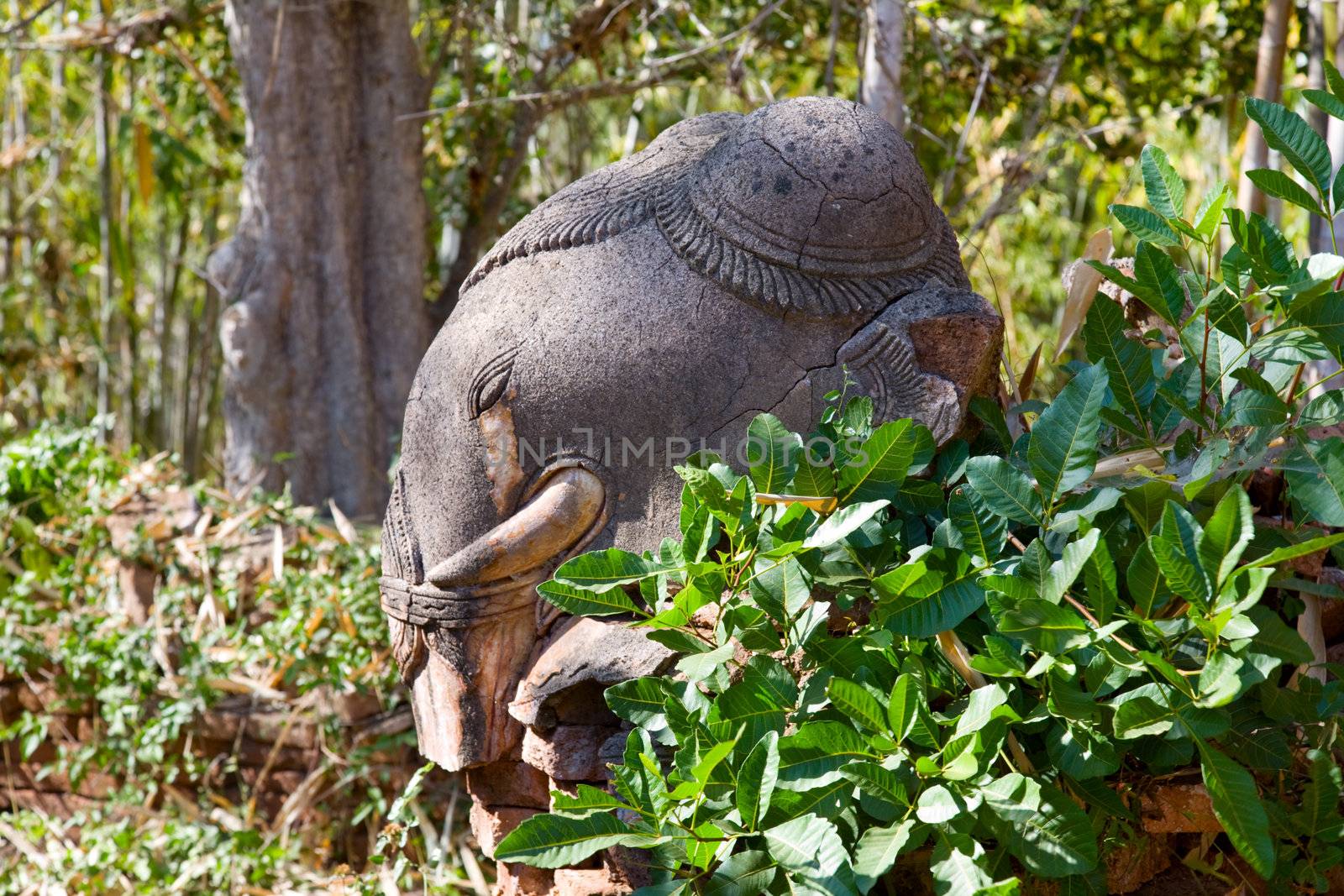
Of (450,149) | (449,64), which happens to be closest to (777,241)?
(450,149)

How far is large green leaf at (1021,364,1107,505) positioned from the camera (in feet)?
5.20

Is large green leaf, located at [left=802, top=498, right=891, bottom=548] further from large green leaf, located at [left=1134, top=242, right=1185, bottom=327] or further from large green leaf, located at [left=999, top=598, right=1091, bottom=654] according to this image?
large green leaf, located at [left=1134, top=242, right=1185, bottom=327]

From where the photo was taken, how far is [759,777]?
146 cm

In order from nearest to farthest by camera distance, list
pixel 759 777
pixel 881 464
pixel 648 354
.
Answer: pixel 759 777, pixel 881 464, pixel 648 354

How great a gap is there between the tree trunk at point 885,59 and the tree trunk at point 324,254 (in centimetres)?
169

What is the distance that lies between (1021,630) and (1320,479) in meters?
0.43

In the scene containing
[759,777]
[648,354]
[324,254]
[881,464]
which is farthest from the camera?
[324,254]

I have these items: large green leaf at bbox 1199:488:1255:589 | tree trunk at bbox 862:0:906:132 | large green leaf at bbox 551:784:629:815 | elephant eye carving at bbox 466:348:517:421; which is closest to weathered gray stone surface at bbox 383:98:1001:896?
elephant eye carving at bbox 466:348:517:421

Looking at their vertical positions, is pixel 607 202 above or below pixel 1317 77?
below

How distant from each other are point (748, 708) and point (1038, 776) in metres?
0.38

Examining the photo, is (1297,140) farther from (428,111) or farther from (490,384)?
(428,111)

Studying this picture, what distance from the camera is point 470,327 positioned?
6.68 ft

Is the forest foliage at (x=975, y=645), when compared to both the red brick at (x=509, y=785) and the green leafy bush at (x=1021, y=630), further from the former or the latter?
the red brick at (x=509, y=785)

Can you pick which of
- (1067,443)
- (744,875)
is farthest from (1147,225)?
(744,875)
